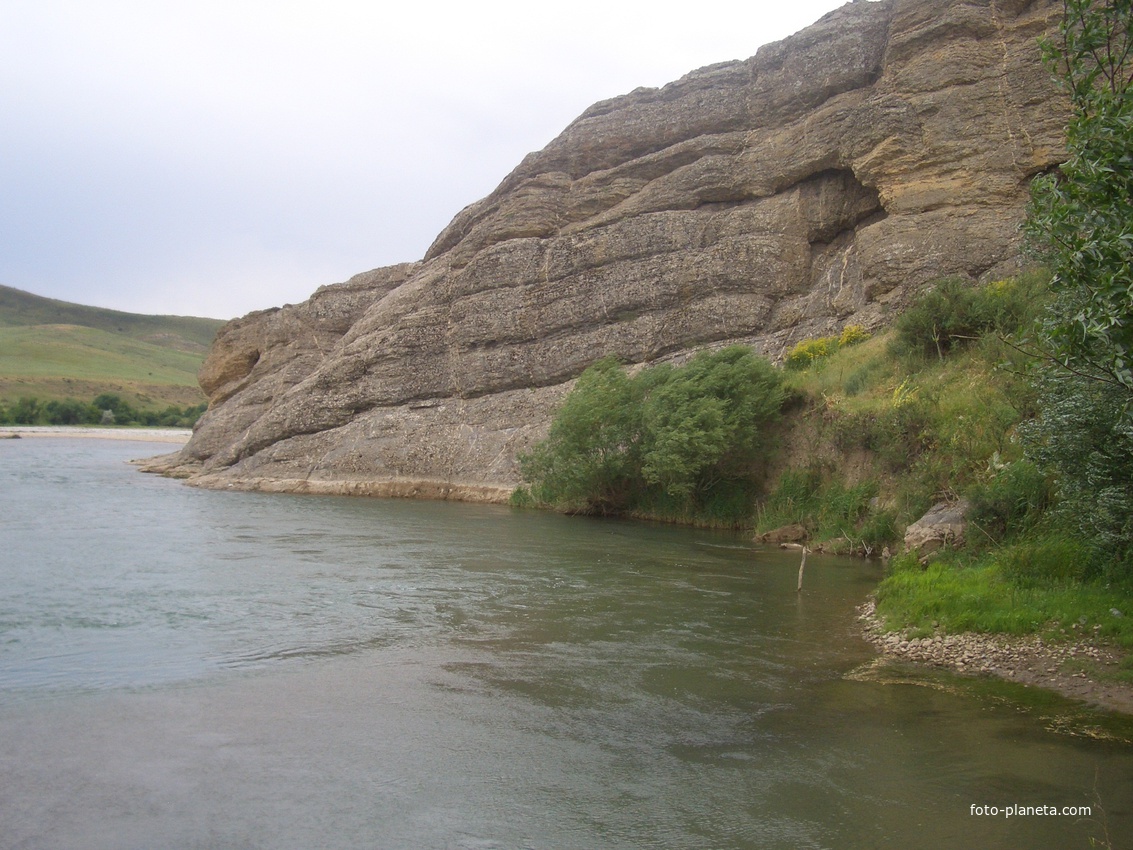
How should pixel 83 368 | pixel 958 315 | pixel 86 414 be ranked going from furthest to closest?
pixel 83 368 → pixel 86 414 → pixel 958 315

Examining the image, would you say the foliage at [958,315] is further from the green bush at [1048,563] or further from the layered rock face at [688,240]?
the green bush at [1048,563]

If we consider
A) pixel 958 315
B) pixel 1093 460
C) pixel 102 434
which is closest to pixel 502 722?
pixel 1093 460

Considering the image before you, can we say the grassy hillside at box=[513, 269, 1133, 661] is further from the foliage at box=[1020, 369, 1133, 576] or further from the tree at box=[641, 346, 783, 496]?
the tree at box=[641, 346, 783, 496]

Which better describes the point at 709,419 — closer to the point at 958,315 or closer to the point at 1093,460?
the point at 958,315

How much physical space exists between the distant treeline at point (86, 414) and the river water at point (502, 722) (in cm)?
11134

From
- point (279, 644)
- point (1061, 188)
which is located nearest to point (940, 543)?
point (1061, 188)

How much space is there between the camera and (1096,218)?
1011cm

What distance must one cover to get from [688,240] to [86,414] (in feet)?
353

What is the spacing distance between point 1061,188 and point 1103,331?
2.88 meters

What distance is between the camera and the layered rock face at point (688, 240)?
38062 mm

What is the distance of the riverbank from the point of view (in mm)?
11859

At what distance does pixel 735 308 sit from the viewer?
43.7 m

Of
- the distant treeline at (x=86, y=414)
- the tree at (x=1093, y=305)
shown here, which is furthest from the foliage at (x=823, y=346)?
the distant treeline at (x=86, y=414)

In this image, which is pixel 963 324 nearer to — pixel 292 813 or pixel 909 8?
pixel 909 8
